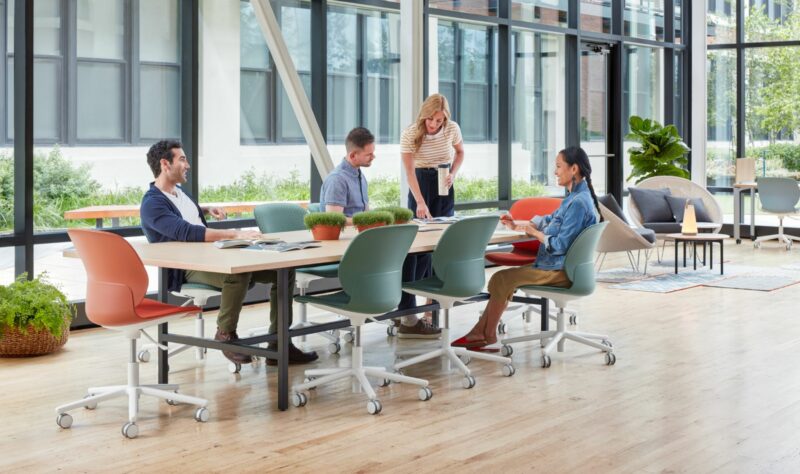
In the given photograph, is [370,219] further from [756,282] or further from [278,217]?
[756,282]

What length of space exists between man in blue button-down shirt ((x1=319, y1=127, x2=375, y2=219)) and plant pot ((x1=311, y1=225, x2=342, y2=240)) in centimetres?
59

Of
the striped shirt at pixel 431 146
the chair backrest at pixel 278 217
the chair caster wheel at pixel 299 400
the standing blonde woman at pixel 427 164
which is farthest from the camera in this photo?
the striped shirt at pixel 431 146

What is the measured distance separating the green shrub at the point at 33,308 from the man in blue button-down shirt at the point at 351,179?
1.70 meters

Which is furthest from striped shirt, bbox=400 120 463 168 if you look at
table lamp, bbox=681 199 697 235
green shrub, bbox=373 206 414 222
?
table lamp, bbox=681 199 697 235

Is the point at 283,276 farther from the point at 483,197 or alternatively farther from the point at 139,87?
the point at 483,197

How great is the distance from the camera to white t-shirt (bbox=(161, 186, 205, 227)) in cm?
586

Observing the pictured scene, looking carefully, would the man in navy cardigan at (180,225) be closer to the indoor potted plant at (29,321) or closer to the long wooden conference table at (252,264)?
the long wooden conference table at (252,264)

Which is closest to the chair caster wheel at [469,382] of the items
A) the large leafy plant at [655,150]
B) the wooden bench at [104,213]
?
the wooden bench at [104,213]

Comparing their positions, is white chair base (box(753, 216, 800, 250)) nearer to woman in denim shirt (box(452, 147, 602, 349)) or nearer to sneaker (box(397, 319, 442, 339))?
sneaker (box(397, 319, 442, 339))

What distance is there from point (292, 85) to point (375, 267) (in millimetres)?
3455

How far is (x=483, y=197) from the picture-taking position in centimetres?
1134

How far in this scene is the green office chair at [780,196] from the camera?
12750 mm

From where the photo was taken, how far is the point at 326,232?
19.1ft

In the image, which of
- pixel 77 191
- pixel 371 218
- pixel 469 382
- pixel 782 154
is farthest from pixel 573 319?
pixel 782 154
